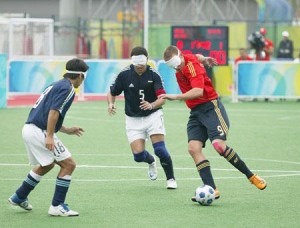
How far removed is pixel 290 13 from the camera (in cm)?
5053

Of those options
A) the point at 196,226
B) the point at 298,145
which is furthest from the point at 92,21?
the point at 196,226

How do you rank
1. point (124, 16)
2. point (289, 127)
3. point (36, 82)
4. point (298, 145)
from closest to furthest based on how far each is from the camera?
point (298, 145)
point (289, 127)
point (36, 82)
point (124, 16)

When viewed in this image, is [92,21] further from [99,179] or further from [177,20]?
[99,179]

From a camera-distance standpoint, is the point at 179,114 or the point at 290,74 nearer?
the point at 179,114

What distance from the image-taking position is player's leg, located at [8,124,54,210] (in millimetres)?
11867

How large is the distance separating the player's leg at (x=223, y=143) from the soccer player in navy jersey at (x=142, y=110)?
1.29 m

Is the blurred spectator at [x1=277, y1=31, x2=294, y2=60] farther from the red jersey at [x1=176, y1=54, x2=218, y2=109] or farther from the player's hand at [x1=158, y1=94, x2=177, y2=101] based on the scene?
the player's hand at [x1=158, y1=94, x2=177, y2=101]

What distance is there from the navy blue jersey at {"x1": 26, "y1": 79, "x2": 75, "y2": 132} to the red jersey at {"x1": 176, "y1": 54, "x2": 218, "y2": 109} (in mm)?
1994

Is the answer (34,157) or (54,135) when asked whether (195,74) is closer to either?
(54,135)

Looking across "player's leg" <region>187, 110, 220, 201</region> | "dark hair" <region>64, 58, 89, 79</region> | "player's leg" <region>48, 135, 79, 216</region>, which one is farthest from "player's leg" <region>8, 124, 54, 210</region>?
"player's leg" <region>187, 110, 220, 201</region>

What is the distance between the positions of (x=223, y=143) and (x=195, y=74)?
0.91m

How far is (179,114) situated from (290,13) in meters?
23.9

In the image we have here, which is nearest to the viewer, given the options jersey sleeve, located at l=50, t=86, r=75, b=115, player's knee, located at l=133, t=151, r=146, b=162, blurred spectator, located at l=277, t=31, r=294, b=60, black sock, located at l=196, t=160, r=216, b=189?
jersey sleeve, located at l=50, t=86, r=75, b=115

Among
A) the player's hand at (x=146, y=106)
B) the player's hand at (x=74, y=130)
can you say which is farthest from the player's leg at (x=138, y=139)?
the player's hand at (x=74, y=130)
